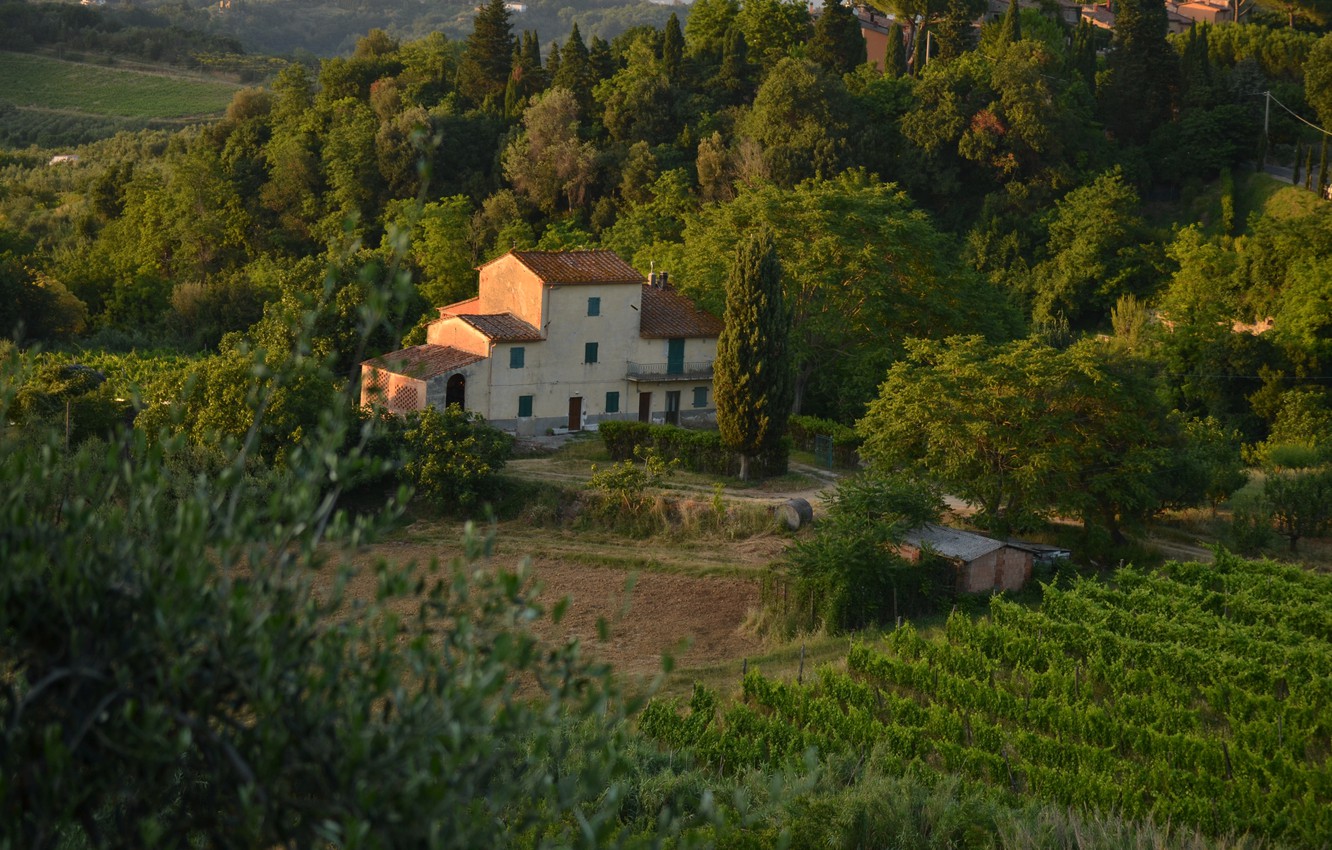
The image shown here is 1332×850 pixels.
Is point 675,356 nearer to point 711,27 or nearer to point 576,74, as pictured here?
point 576,74

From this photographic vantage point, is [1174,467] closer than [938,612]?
No

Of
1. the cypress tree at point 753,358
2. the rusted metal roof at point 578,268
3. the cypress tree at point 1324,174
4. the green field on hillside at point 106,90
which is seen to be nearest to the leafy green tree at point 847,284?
the rusted metal roof at point 578,268

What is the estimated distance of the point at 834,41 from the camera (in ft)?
238

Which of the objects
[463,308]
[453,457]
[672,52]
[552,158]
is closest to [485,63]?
[672,52]

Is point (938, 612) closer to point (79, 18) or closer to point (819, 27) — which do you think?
point (819, 27)

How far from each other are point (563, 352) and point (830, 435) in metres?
8.32

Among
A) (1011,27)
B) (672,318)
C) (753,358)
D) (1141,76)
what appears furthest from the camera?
(1011,27)

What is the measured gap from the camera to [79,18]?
128375 mm

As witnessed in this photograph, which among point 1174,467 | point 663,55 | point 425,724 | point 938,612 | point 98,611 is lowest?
point 938,612

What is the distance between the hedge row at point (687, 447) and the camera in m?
37.8

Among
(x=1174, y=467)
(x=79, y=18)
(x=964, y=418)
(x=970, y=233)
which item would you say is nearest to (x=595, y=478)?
(x=964, y=418)

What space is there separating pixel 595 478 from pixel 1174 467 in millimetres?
13956

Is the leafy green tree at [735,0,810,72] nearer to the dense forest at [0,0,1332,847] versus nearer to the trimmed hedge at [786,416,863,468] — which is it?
the dense forest at [0,0,1332,847]

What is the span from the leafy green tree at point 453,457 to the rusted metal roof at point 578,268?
21.2ft
